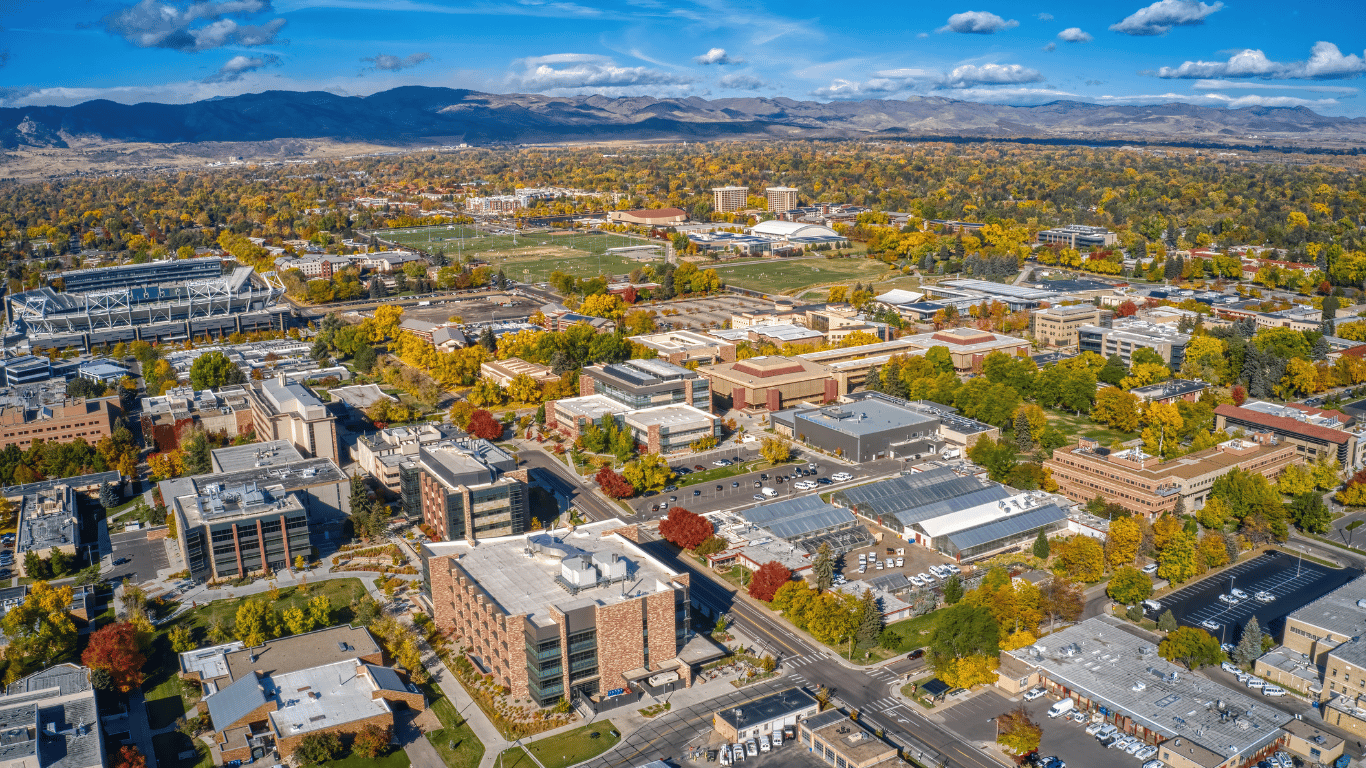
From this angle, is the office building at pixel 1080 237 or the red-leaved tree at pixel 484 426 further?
the office building at pixel 1080 237

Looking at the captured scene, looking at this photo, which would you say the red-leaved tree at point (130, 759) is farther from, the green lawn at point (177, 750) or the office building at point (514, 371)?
the office building at point (514, 371)

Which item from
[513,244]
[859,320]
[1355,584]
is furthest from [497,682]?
[513,244]

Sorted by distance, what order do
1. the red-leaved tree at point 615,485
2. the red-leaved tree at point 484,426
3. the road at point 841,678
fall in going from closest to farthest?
the road at point 841,678
the red-leaved tree at point 615,485
the red-leaved tree at point 484,426

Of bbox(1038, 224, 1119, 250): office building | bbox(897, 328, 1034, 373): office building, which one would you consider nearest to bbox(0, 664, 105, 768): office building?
bbox(897, 328, 1034, 373): office building

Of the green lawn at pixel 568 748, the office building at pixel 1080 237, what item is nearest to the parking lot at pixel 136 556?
the green lawn at pixel 568 748

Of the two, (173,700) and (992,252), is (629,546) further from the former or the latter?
(992,252)

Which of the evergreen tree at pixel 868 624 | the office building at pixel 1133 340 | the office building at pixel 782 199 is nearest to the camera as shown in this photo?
the evergreen tree at pixel 868 624
